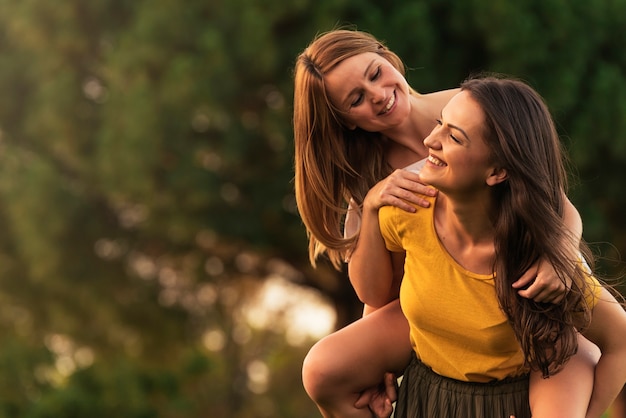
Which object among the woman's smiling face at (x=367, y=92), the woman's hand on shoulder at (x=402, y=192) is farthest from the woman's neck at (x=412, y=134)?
the woman's hand on shoulder at (x=402, y=192)

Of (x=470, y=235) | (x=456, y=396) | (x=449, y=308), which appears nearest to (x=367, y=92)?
(x=470, y=235)

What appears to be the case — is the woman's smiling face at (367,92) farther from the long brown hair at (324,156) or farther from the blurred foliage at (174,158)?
the blurred foliage at (174,158)

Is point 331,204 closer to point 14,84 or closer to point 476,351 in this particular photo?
point 476,351

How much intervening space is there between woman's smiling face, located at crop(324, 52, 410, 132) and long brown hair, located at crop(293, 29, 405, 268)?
0.03 meters

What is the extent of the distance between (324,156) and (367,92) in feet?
0.73

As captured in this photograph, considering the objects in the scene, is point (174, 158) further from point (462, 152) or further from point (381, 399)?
point (462, 152)

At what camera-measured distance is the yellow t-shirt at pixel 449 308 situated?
2.49 meters

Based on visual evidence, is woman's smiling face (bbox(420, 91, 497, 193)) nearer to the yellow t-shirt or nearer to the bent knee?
the yellow t-shirt

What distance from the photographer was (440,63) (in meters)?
8.88

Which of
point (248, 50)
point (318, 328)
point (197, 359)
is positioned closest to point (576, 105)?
point (248, 50)

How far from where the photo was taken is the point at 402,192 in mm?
2627

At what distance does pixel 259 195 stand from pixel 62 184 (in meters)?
2.06

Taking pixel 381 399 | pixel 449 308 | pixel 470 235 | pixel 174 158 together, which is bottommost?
pixel 174 158

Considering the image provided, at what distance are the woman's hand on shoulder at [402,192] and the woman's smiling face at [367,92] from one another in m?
0.36
